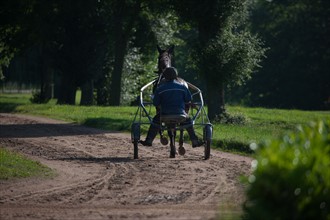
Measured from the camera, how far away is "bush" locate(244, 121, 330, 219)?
281 inches

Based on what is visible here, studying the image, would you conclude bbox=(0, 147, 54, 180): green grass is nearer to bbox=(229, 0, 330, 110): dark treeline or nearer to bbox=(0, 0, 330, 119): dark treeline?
bbox=(0, 0, 330, 119): dark treeline

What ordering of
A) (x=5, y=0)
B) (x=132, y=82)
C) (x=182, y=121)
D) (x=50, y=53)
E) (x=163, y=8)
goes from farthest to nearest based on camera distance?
1. (x=132, y=82)
2. (x=50, y=53)
3. (x=5, y=0)
4. (x=163, y=8)
5. (x=182, y=121)

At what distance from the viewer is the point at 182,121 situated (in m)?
18.4

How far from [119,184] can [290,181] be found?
24.2 ft

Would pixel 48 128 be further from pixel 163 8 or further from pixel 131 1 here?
pixel 131 1

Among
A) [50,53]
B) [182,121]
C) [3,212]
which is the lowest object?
[3,212]

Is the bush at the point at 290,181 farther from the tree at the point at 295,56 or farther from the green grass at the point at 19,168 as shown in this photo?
the tree at the point at 295,56

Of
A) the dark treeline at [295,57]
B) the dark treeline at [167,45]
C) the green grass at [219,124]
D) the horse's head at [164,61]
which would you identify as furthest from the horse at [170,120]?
the dark treeline at [295,57]

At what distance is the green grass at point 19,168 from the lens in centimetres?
1520

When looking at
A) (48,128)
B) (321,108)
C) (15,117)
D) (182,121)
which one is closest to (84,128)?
(48,128)

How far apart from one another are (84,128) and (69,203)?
51.7 ft

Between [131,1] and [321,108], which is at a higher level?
[131,1]

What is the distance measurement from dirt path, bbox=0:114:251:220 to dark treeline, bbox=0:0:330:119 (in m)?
9.60

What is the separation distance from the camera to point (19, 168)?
1599 cm
